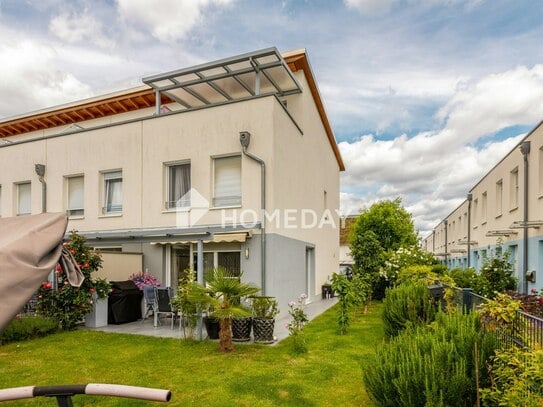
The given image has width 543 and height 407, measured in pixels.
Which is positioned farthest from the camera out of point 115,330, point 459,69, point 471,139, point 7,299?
point 471,139

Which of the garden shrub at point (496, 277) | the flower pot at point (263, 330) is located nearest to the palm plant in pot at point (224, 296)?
the flower pot at point (263, 330)

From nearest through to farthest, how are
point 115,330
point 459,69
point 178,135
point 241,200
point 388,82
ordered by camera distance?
point 115,330, point 241,200, point 178,135, point 459,69, point 388,82

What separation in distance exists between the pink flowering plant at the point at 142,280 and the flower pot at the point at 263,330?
5580 millimetres

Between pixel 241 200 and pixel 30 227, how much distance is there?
1016 cm

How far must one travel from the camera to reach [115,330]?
12039 mm

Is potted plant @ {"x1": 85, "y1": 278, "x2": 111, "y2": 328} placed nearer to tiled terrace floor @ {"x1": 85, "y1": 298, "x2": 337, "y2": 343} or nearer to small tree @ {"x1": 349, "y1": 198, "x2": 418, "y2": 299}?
tiled terrace floor @ {"x1": 85, "y1": 298, "x2": 337, "y2": 343}

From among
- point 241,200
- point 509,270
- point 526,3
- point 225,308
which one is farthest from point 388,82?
point 225,308

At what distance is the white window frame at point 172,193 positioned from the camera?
1453 cm

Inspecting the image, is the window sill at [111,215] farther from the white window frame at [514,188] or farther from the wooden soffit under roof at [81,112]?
the white window frame at [514,188]

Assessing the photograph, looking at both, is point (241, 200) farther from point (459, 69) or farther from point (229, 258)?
point (459, 69)

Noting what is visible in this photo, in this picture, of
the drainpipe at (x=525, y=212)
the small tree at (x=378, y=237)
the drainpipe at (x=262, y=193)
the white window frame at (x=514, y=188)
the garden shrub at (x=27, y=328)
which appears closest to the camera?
the garden shrub at (x=27, y=328)

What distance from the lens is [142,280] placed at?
46.6 feet

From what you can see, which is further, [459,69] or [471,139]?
[471,139]

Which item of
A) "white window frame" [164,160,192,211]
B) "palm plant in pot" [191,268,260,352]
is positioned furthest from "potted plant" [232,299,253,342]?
"white window frame" [164,160,192,211]
